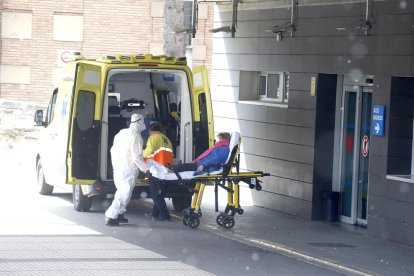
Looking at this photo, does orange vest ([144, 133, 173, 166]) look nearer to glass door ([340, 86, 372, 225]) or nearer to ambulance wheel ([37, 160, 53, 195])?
glass door ([340, 86, 372, 225])

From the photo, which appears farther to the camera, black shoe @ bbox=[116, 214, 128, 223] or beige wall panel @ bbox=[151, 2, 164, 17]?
beige wall panel @ bbox=[151, 2, 164, 17]

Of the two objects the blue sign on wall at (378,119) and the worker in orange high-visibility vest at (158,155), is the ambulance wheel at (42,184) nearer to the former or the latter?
the worker in orange high-visibility vest at (158,155)

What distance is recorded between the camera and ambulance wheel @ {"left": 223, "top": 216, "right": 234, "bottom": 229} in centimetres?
1597

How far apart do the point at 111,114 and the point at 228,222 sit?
320 cm

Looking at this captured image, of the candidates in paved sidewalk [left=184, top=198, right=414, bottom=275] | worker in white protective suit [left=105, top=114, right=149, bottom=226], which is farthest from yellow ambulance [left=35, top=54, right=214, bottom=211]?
paved sidewalk [left=184, top=198, right=414, bottom=275]

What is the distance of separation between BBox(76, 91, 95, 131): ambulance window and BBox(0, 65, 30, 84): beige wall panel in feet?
64.9

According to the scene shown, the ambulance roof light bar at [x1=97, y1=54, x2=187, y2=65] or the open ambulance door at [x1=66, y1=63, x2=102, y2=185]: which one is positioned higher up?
the ambulance roof light bar at [x1=97, y1=54, x2=187, y2=65]

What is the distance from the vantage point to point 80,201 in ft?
57.0

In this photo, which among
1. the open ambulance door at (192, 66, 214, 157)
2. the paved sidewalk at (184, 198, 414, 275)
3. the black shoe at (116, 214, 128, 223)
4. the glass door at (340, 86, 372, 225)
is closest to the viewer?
the paved sidewalk at (184, 198, 414, 275)

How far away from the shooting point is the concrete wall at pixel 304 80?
15.1 m

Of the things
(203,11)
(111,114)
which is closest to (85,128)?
(111,114)

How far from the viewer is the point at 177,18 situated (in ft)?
66.0

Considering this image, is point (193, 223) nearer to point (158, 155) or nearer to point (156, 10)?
point (158, 155)

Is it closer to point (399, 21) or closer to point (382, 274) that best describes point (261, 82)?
point (399, 21)
